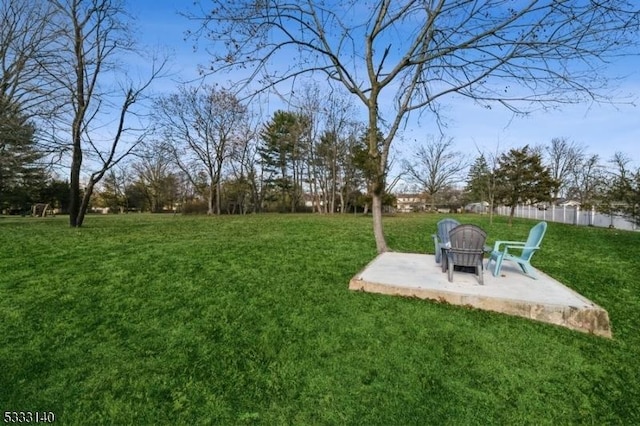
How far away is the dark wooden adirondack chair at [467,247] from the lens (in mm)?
3865

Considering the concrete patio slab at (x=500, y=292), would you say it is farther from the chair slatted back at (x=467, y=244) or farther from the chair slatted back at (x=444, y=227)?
the chair slatted back at (x=444, y=227)

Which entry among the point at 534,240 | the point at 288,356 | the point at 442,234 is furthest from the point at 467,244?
the point at 288,356

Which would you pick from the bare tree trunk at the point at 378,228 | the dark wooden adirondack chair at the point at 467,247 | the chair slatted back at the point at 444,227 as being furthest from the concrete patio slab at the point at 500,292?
the bare tree trunk at the point at 378,228

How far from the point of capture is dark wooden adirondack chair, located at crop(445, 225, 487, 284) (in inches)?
152

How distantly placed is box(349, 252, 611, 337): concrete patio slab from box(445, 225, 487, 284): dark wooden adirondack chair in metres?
0.24

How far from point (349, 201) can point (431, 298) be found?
29.3 metres

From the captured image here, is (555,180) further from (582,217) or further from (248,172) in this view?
(248,172)

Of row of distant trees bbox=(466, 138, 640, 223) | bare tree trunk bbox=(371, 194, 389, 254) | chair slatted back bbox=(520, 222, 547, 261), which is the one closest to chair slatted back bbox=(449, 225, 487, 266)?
chair slatted back bbox=(520, 222, 547, 261)

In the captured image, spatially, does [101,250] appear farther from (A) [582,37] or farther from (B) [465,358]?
(A) [582,37]

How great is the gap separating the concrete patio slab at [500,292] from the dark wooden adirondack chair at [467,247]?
0.24 m

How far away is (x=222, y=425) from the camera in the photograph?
Answer: 2.00 m

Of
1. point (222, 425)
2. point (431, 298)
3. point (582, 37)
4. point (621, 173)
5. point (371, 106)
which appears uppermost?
point (582, 37)

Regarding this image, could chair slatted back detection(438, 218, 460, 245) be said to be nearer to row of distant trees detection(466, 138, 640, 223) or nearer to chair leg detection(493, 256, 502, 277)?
chair leg detection(493, 256, 502, 277)

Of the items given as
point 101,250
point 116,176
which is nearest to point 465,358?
point 101,250
